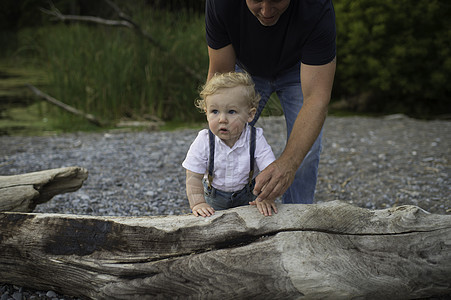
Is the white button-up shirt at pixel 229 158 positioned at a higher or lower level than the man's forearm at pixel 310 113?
lower

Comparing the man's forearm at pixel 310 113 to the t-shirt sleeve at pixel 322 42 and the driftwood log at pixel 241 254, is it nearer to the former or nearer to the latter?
the t-shirt sleeve at pixel 322 42

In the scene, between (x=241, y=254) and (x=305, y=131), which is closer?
(x=241, y=254)

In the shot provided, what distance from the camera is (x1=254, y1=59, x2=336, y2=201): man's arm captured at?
1852 millimetres

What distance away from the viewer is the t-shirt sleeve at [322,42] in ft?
6.86

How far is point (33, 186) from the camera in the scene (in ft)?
7.63

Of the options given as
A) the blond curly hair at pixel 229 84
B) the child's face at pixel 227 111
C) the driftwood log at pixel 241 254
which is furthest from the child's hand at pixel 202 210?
the blond curly hair at pixel 229 84

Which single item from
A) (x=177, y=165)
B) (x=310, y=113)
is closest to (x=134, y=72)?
(x=177, y=165)

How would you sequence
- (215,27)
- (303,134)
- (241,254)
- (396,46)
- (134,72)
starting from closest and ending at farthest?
(241,254) < (303,134) < (215,27) < (134,72) < (396,46)

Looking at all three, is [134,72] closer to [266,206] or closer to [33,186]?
[33,186]

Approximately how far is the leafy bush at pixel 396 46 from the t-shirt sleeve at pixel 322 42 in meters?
6.25

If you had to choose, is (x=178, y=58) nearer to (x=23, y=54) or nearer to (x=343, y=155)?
(x=343, y=155)

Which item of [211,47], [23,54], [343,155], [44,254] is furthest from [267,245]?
[23,54]

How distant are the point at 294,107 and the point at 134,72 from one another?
4.70m

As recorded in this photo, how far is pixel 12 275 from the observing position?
1.94 meters
